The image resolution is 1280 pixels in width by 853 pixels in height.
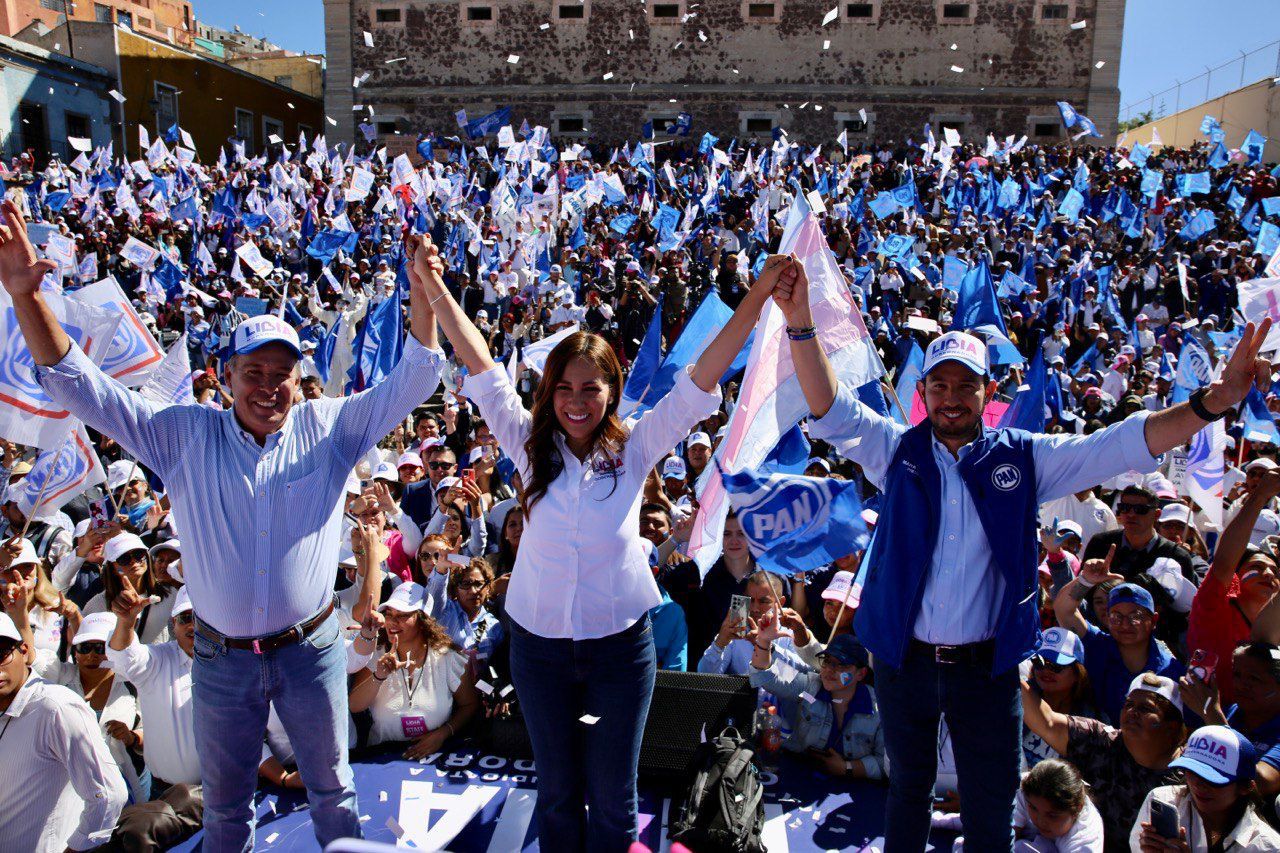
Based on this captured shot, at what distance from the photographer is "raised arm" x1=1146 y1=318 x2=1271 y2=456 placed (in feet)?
7.16

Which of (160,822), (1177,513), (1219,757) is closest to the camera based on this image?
(1219,757)

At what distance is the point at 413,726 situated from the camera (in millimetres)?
→ 4543

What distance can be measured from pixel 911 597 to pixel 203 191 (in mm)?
20932

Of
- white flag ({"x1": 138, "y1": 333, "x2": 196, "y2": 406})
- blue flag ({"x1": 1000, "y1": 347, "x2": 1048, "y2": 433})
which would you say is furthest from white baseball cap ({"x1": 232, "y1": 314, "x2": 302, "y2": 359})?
blue flag ({"x1": 1000, "y1": 347, "x2": 1048, "y2": 433})

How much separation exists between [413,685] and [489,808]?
2.51 feet

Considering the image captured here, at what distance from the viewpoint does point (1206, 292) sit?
13773 millimetres

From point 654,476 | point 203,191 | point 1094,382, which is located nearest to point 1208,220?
point 1094,382

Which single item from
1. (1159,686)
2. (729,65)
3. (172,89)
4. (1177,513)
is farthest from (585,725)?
(172,89)

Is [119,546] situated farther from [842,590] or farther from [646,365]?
[842,590]

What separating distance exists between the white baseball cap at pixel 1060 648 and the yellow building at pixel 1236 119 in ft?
98.0

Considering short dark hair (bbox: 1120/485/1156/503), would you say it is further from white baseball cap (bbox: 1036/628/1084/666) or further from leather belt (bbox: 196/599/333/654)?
leather belt (bbox: 196/599/333/654)

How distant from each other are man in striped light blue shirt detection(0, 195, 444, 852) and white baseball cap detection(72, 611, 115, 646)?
179 cm

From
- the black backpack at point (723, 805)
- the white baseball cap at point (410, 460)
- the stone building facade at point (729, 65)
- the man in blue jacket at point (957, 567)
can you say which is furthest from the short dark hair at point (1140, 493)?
the stone building facade at point (729, 65)

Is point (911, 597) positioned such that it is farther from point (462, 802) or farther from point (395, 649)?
point (395, 649)
